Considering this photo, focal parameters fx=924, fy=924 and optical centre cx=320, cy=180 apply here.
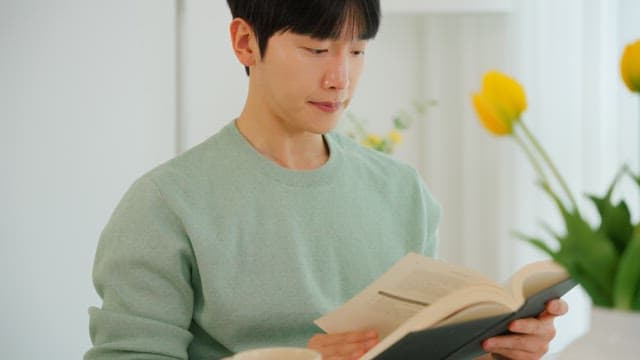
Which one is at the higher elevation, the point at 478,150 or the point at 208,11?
the point at 208,11

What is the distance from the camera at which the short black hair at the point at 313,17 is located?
1.37 m

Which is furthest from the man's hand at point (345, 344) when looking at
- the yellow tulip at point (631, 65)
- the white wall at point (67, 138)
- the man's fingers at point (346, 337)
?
the white wall at point (67, 138)

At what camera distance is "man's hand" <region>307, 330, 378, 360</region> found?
1254 mm

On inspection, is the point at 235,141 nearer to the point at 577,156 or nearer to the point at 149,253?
the point at 149,253

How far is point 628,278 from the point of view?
793 millimetres

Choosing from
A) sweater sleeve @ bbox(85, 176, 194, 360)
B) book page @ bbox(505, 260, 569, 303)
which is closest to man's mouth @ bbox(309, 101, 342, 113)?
sweater sleeve @ bbox(85, 176, 194, 360)

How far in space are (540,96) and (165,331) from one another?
2.05 m

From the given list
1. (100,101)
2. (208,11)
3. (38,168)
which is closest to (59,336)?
(38,168)

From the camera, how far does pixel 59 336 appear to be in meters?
2.42

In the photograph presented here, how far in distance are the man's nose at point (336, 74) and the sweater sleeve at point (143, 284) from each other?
1.01ft

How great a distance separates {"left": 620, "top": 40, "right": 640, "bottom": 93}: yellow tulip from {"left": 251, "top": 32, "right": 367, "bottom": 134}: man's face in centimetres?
66

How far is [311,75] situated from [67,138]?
4.19 feet

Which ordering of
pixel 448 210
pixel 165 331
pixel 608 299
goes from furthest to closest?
pixel 448 210 → pixel 165 331 → pixel 608 299

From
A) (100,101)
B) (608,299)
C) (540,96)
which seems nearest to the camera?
(608,299)
